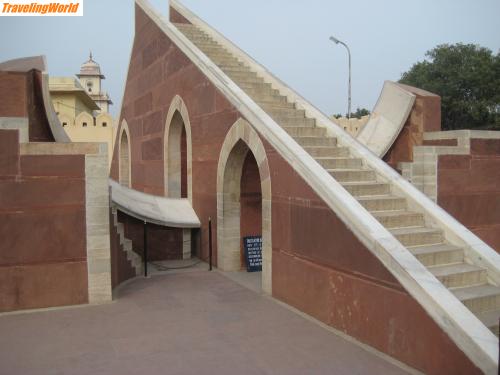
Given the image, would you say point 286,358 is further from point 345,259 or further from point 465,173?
point 465,173

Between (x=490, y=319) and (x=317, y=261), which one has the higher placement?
(x=317, y=261)

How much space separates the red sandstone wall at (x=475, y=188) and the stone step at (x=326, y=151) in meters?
2.25

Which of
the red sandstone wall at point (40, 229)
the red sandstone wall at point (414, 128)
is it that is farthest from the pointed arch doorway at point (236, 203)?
the red sandstone wall at point (40, 229)

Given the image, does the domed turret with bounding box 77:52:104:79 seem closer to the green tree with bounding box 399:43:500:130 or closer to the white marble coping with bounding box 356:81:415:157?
the green tree with bounding box 399:43:500:130

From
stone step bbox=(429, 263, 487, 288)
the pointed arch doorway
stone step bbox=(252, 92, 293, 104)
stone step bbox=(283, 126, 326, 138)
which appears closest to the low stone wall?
stone step bbox=(283, 126, 326, 138)

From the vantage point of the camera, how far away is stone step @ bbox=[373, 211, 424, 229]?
665 centimetres

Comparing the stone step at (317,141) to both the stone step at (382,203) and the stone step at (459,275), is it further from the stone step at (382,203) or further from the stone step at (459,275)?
the stone step at (459,275)

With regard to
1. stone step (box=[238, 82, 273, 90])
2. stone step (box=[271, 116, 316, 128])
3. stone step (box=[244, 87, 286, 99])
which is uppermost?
stone step (box=[238, 82, 273, 90])

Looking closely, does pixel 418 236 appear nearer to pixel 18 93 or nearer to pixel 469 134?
pixel 469 134

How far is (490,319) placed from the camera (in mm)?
5324

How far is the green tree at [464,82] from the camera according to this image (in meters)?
31.5

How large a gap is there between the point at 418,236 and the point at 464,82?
96.0ft

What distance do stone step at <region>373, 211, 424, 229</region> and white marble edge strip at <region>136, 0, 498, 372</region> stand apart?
0.61 metres

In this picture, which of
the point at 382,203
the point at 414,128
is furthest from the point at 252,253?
the point at 414,128
